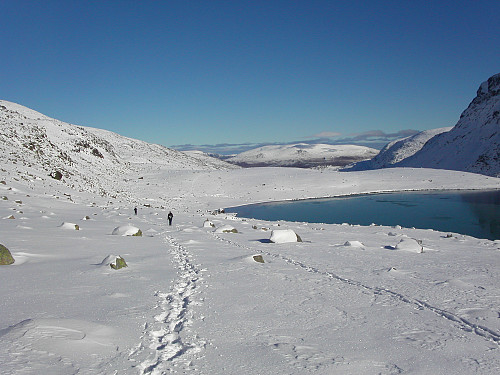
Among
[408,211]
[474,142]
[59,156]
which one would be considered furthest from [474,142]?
[59,156]

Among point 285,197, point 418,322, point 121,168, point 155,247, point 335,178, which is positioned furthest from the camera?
point 121,168

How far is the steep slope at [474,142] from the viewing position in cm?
9575

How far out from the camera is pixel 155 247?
15.6 m

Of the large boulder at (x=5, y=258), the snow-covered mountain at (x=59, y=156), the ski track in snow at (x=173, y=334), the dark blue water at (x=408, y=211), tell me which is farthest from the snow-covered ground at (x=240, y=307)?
the snow-covered mountain at (x=59, y=156)

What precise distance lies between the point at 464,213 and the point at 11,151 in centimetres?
6008

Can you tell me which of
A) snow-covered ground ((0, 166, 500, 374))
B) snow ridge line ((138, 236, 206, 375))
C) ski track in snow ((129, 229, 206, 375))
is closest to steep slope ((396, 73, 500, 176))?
snow-covered ground ((0, 166, 500, 374))

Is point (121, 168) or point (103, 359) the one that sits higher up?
point (121, 168)

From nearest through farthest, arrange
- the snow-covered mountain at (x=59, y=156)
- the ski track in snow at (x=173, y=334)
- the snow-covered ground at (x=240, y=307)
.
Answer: the ski track in snow at (x=173, y=334)
the snow-covered ground at (x=240, y=307)
the snow-covered mountain at (x=59, y=156)

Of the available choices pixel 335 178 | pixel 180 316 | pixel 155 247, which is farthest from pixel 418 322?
pixel 335 178

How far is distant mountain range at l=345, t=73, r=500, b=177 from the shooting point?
95688 millimetres

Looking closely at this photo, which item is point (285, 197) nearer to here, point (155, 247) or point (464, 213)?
point (464, 213)

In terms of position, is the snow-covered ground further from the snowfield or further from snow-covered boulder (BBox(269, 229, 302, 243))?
snow-covered boulder (BBox(269, 229, 302, 243))

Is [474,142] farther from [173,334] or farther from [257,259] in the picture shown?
[173,334]

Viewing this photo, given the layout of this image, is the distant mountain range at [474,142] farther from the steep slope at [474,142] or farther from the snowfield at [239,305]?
the snowfield at [239,305]
